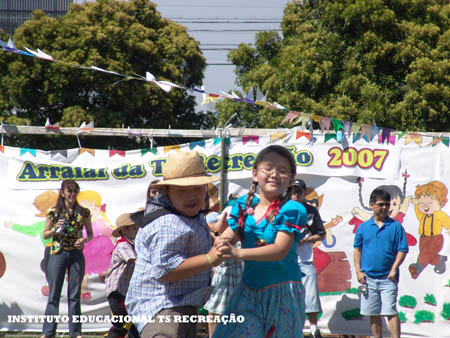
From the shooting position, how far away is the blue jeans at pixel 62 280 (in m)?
7.10

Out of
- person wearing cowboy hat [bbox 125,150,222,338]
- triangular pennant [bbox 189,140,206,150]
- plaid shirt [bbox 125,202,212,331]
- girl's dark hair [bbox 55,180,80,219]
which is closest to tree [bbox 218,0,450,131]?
triangular pennant [bbox 189,140,206,150]

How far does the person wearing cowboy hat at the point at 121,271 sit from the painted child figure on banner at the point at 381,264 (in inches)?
108

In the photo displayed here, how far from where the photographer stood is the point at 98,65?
24.0 meters

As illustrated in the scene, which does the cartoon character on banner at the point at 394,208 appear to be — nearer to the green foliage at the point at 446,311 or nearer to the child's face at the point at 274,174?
the green foliage at the point at 446,311

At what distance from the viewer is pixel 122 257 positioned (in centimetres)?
555

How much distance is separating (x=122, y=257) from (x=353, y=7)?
12.8 metres

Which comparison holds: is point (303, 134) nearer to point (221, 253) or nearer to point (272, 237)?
point (272, 237)

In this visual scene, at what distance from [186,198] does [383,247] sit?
395 cm

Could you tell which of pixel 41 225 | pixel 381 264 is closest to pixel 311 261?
pixel 381 264

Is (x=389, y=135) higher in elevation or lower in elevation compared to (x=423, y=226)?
higher

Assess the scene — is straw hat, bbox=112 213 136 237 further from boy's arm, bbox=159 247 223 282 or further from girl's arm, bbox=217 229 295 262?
girl's arm, bbox=217 229 295 262

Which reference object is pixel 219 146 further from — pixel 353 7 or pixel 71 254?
pixel 353 7

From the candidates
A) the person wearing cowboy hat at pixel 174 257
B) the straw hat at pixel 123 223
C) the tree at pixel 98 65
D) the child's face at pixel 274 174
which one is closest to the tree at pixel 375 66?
the tree at pixel 98 65

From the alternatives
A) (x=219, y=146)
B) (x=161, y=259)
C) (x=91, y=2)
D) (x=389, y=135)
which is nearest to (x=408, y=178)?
(x=389, y=135)
